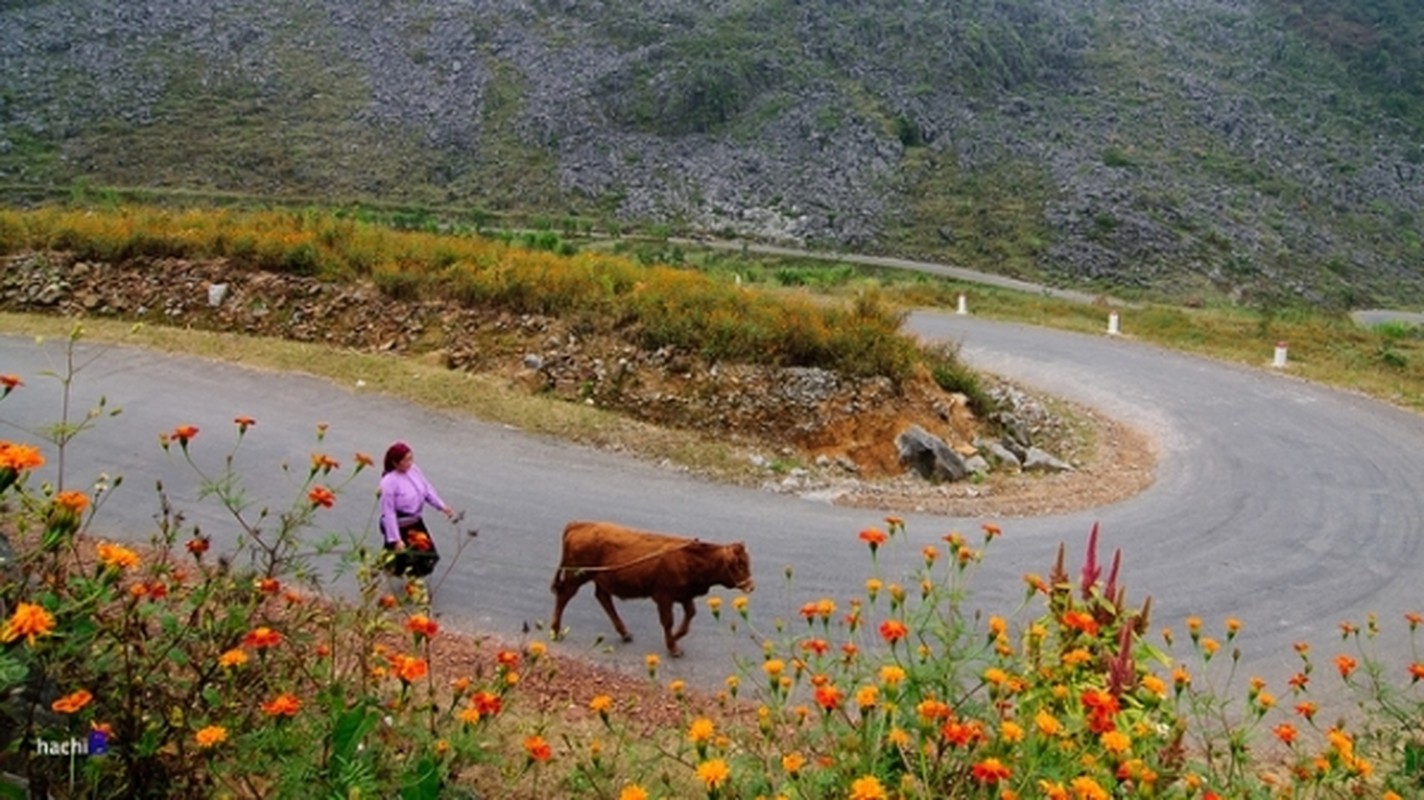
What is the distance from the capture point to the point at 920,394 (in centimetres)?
1199

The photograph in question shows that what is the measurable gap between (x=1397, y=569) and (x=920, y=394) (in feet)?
17.0

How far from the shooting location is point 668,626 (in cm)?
572

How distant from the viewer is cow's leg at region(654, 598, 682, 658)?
5.61m

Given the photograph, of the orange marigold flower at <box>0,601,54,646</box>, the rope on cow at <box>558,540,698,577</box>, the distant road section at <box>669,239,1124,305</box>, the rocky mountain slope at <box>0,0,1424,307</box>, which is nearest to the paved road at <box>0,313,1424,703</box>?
the rope on cow at <box>558,540,698,577</box>

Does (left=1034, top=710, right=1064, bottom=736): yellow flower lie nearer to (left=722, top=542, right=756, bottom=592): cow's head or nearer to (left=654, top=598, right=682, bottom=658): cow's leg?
(left=722, top=542, right=756, bottom=592): cow's head

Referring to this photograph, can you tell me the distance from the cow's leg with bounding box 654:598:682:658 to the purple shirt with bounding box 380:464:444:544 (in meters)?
1.53

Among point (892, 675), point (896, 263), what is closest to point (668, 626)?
point (892, 675)

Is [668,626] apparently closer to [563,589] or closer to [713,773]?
[563,589]

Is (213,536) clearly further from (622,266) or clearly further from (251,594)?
(622,266)

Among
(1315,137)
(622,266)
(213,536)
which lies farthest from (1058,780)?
(1315,137)

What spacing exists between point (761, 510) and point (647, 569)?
3.42m

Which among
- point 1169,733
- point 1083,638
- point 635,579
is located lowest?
point 635,579

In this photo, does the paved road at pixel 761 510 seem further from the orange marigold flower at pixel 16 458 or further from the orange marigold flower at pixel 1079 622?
the orange marigold flower at pixel 16 458

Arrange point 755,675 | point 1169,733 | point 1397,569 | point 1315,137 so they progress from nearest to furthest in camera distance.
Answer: point 1169,733, point 755,675, point 1397,569, point 1315,137
